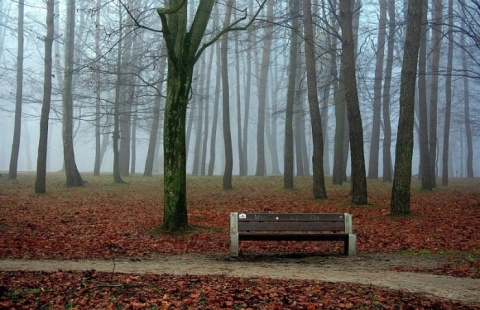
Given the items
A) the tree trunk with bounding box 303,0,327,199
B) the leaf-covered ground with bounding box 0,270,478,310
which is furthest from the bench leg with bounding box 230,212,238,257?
the tree trunk with bounding box 303,0,327,199

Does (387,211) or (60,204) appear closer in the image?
(387,211)

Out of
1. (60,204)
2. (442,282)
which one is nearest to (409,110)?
(442,282)

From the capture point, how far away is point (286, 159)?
19.4 m

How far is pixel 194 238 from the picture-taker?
1006 centimetres

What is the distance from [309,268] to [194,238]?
3300mm

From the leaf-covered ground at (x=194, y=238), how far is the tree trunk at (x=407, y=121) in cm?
58

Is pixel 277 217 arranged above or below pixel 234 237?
above

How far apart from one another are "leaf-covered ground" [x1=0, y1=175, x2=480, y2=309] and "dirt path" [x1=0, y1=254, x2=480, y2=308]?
457 millimetres

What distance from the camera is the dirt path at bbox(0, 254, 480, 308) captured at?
6.20 m

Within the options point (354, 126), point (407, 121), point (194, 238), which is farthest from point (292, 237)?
point (354, 126)

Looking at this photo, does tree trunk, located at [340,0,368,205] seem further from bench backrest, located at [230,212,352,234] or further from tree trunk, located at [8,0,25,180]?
tree trunk, located at [8,0,25,180]

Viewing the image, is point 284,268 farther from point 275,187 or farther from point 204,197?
point 275,187

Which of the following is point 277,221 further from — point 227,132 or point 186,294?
point 227,132

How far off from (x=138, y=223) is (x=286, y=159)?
29.5 feet
